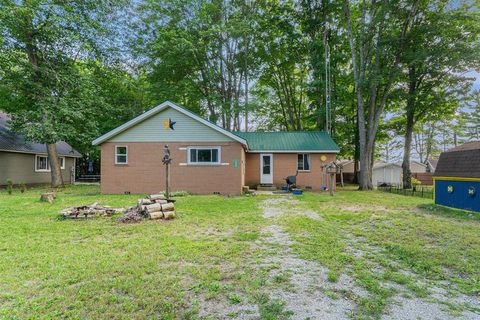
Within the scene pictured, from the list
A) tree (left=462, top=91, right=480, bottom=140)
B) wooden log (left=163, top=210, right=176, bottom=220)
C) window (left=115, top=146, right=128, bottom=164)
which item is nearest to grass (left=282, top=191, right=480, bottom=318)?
wooden log (left=163, top=210, right=176, bottom=220)

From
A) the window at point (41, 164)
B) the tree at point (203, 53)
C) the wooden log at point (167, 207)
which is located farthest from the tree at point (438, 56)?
the window at point (41, 164)

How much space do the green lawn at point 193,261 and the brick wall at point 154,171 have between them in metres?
6.28

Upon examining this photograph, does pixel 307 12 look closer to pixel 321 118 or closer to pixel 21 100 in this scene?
pixel 321 118

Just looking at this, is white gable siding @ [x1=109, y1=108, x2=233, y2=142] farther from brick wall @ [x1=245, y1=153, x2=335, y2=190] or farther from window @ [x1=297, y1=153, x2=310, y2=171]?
window @ [x1=297, y1=153, x2=310, y2=171]

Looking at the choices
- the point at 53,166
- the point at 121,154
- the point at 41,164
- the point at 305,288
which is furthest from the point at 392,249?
the point at 41,164

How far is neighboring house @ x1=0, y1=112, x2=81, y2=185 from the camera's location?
56.1 ft

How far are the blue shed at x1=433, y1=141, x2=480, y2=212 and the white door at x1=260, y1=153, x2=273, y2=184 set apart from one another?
867 centimetres

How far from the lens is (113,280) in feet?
11.5

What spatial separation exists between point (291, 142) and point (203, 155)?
6.23 meters

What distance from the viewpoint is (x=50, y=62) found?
17.0 metres

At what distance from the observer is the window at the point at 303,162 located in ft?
54.4

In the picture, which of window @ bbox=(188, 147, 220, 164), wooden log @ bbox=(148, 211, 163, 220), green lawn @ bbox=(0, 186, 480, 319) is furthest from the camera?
window @ bbox=(188, 147, 220, 164)

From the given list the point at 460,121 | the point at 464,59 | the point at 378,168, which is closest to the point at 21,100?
the point at 464,59

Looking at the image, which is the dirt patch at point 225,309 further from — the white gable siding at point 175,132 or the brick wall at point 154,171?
the white gable siding at point 175,132
